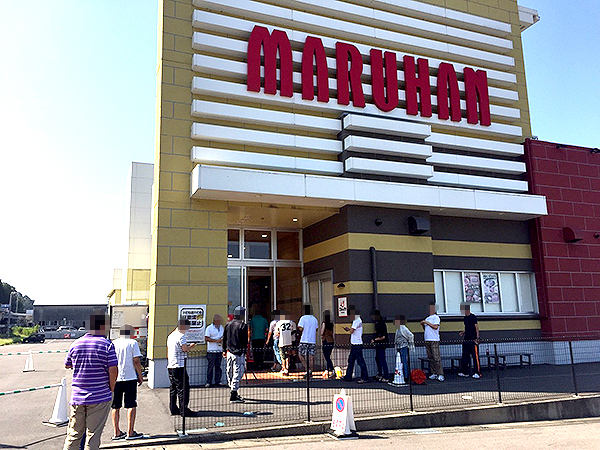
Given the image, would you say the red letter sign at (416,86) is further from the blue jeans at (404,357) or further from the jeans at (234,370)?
the jeans at (234,370)

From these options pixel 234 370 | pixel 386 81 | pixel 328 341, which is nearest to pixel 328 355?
pixel 328 341

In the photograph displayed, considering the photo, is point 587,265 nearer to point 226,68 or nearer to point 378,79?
point 378,79

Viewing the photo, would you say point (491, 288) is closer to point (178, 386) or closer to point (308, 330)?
point (308, 330)

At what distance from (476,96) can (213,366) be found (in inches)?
478

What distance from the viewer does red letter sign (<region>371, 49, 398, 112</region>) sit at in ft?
49.1

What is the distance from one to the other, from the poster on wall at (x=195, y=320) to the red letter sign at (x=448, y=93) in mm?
9655

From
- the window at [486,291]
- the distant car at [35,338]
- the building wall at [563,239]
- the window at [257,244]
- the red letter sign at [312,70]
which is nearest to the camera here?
the red letter sign at [312,70]

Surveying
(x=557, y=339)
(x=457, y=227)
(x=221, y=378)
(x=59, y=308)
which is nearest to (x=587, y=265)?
(x=557, y=339)

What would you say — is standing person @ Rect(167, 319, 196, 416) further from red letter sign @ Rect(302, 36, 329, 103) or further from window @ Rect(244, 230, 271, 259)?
red letter sign @ Rect(302, 36, 329, 103)

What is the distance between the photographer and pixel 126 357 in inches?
311

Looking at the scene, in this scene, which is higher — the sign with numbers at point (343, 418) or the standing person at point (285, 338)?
the standing person at point (285, 338)

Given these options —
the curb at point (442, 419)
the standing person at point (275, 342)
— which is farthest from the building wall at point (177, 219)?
the curb at point (442, 419)

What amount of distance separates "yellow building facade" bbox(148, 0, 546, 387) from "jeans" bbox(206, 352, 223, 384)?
3.99 ft

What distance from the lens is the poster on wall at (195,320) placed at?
39.9 ft
